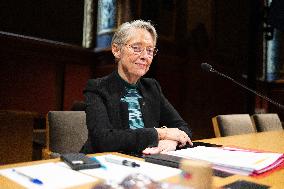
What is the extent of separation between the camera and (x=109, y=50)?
17.5ft

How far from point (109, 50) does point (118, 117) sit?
3.63 metres

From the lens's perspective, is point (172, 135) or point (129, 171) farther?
point (172, 135)

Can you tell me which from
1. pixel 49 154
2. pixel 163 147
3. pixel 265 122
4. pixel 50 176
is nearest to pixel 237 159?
pixel 163 147

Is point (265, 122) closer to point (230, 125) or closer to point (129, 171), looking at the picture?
point (230, 125)

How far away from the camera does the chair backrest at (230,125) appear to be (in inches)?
105

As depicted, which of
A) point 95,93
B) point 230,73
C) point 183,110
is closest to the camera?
point 95,93

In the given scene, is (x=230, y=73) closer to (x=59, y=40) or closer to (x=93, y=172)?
(x=59, y=40)

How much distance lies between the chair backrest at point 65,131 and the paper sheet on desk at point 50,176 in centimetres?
101

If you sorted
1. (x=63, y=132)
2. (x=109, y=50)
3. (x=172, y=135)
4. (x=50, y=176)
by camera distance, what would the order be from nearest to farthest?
(x=50, y=176) → (x=172, y=135) → (x=63, y=132) → (x=109, y=50)

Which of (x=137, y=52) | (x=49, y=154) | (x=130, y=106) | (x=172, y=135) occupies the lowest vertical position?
(x=49, y=154)

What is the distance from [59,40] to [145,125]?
3.88m

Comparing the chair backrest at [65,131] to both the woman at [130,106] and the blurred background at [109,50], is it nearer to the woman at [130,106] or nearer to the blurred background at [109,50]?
the woman at [130,106]

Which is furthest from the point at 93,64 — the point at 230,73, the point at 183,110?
the point at 230,73

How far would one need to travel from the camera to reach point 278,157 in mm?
1363
